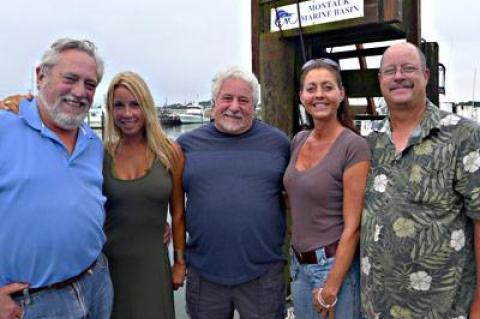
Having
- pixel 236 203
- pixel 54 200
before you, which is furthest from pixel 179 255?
pixel 54 200

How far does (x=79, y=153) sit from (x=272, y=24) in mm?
2778

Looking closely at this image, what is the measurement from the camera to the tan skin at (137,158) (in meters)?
2.87

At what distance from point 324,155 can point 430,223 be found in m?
0.67

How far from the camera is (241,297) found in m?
2.88

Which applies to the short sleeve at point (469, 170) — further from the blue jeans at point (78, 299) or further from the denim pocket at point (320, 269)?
the blue jeans at point (78, 299)

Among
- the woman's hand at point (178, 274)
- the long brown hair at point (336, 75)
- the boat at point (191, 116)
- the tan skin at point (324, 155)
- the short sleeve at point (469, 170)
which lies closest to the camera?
the short sleeve at point (469, 170)

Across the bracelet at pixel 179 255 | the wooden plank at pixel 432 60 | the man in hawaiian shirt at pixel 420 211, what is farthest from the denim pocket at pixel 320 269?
the wooden plank at pixel 432 60

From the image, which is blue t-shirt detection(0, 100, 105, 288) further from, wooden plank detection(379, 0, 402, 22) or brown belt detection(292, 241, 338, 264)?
wooden plank detection(379, 0, 402, 22)

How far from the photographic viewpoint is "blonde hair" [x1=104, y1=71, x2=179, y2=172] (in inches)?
113

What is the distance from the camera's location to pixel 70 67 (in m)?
2.49

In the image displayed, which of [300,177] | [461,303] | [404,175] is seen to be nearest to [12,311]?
[300,177]

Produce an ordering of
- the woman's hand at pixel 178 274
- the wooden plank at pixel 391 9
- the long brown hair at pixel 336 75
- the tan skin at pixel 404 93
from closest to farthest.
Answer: the tan skin at pixel 404 93, the long brown hair at pixel 336 75, the woman's hand at pixel 178 274, the wooden plank at pixel 391 9

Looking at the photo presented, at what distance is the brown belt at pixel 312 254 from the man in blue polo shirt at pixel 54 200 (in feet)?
3.55

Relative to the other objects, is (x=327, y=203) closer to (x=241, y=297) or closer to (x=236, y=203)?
(x=236, y=203)
